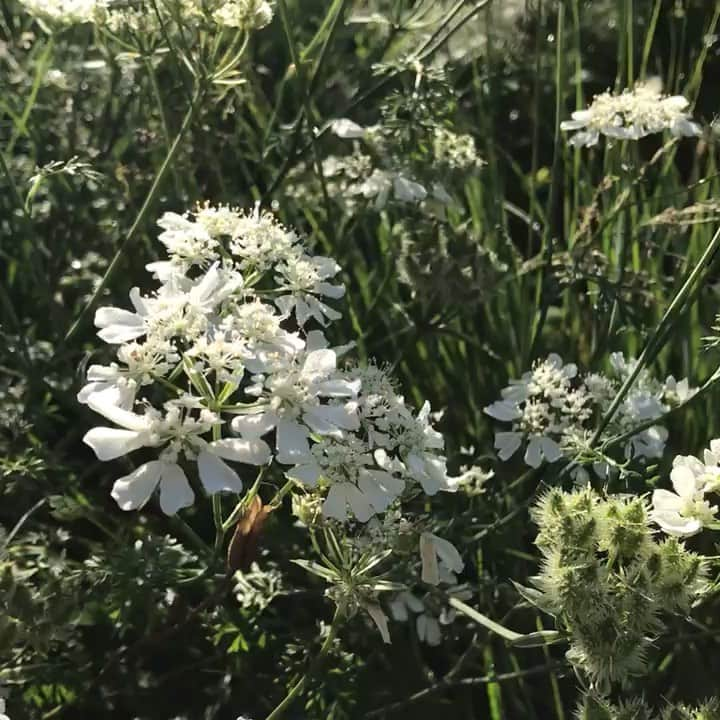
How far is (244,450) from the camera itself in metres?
1.28

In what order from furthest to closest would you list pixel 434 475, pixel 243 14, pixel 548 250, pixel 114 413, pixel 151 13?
pixel 548 250 → pixel 151 13 → pixel 243 14 → pixel 434 475 → pixel 114 413

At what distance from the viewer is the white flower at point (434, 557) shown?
60.1 inches

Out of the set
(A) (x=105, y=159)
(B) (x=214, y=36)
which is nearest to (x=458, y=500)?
(B) (x=214, y=36)

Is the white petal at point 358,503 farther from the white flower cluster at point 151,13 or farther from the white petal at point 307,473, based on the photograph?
the white flower cluster at point 151,13

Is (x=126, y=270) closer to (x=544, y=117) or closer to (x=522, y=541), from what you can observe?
(x=522, y=541)

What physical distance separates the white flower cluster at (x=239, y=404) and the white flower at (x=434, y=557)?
0.28ft

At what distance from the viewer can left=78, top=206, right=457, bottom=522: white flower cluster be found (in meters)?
1.29

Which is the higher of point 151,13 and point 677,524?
point 151,13

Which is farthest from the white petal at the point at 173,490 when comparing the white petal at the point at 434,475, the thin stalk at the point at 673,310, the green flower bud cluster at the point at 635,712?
the thin stalk at the point at 673,310

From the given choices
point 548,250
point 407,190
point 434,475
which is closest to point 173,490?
point 434,475

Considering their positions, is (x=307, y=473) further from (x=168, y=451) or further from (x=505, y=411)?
(x=505, y=411)

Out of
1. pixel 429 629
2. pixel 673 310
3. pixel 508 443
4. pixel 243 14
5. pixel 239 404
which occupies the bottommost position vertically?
pixel 429 629

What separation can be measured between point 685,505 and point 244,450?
23.9 inches

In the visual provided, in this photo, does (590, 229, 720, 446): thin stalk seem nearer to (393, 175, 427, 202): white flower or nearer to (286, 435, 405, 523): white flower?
(286, 435, 405, 523): white flower
